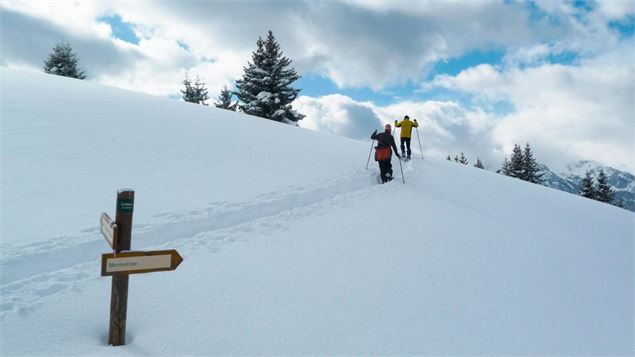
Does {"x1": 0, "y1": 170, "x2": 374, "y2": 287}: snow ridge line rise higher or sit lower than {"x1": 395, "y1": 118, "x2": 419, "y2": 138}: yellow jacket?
lower

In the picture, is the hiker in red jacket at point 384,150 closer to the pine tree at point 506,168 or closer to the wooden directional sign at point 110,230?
the wooden directional sign at point 110,230

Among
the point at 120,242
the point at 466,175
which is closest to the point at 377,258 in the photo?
the point at 120,242

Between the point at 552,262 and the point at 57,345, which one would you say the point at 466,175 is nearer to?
the point at 552,262

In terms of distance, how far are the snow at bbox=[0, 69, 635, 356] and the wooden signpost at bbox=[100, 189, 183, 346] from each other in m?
0.25

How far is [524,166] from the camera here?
1319 inches

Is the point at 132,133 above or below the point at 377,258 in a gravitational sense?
above

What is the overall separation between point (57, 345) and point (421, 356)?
3374 millimetres

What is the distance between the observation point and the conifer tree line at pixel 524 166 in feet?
109

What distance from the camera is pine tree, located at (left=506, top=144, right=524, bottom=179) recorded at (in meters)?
33.4

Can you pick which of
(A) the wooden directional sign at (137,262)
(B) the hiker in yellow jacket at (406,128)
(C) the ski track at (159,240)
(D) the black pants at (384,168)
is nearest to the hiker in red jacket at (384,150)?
(D) the black pants at (384,168)

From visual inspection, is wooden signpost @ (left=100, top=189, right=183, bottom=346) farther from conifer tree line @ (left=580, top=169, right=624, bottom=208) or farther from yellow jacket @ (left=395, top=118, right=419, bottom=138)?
conifer tree line @ (left=580, top=169, right=624, bottom=208)

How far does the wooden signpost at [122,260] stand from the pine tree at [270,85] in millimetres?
22985

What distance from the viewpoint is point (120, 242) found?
114 inches

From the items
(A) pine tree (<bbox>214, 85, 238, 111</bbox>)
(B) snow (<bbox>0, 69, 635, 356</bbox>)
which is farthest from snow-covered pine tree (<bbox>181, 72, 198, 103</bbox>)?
(B) snow (<bbox>0, 69, 635, 356</bbox>)
